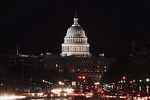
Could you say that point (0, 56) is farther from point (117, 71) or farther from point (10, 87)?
point (117, 71)

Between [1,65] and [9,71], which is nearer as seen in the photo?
[1,65]

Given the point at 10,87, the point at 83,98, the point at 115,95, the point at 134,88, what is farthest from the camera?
the point at 134,88

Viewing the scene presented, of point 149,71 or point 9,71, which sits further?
point 9,71

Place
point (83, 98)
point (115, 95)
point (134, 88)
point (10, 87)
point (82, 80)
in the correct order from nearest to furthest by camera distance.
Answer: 1. point (83, 98)
2. point (115, 95)
3. point (10, 87)
4. point (134, 88)
5. point (82, 80)

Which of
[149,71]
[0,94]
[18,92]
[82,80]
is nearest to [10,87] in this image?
[18,92]

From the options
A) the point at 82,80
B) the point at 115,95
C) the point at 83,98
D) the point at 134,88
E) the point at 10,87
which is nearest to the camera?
the point at 83,98

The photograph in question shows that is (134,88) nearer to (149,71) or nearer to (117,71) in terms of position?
(117,71)

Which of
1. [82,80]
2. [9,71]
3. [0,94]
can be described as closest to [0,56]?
[9,71]

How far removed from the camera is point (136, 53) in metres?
98.8

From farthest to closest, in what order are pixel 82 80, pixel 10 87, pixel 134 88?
pixel 82 80, pixel 134 88, pixel 10 87

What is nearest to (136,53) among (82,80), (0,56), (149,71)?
(149,71)

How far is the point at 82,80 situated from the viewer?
182 m

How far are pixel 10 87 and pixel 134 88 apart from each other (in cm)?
1670

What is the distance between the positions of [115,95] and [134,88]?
645 inches
